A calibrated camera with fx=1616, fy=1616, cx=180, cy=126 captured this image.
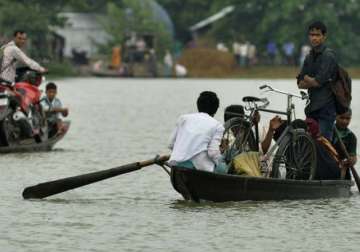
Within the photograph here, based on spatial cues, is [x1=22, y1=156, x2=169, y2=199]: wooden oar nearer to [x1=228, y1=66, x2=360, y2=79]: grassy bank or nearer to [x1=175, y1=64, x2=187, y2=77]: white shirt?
[x1=228, y1=66, x2=360, y2=79]: grassy bank

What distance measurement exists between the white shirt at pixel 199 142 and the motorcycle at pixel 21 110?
700 cm

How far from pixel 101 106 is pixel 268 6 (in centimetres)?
5247

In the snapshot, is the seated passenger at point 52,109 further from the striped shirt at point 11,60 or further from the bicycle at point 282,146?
the bicycle at point 282,146

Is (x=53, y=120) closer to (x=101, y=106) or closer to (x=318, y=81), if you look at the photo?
(x=318, y=81)

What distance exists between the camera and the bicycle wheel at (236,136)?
1577 cm

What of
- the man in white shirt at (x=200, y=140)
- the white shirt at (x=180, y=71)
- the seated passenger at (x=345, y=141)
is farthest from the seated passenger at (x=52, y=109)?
the white shirt at (x=180, y=71)

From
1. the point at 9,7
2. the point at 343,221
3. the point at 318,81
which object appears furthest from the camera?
the point at 9,7

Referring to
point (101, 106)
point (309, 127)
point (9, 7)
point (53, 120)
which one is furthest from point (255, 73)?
point (309, 127)

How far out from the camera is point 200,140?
49.1 ft

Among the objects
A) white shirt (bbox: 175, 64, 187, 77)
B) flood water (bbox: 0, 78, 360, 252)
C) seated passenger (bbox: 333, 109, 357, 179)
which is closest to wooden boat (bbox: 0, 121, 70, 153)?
flood water (bbox: 0, 78, 360, 252)

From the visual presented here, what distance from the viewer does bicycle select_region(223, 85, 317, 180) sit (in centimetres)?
1562

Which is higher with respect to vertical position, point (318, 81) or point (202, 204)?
point (318, 81)

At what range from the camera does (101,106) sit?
4281 cm

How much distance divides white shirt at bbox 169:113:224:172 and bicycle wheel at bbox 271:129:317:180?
802 millimetres
